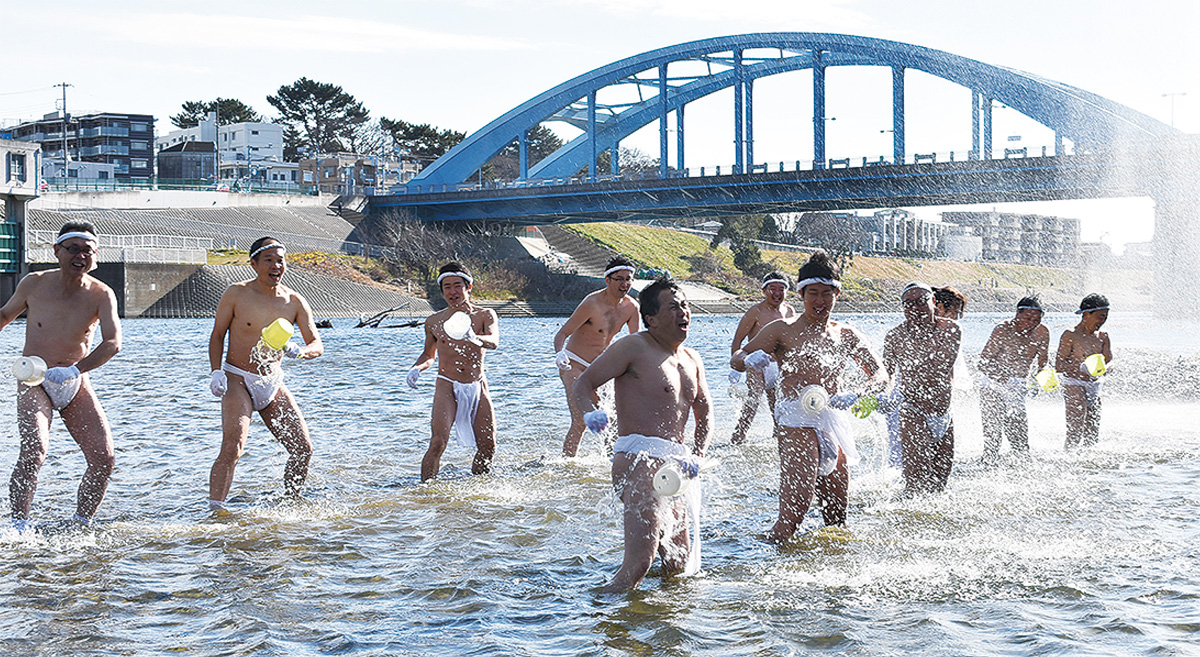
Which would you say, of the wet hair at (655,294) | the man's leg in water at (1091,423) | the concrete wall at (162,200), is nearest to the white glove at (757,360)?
the wet hair at (655,294)

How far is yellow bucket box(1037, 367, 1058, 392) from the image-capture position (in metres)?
11.1

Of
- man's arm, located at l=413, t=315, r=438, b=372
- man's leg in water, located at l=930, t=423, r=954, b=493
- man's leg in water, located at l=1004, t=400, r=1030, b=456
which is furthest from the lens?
man's leg in water, located at l=1004, t=400, r=1030, b=456

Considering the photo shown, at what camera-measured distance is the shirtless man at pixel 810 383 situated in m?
7.42

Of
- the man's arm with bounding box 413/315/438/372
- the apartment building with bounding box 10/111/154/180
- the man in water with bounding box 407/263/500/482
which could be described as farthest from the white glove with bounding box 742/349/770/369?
the apartment building with bounding box 10/111/154/180

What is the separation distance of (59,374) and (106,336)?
41 cm

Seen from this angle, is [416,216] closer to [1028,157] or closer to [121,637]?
[1028,157]

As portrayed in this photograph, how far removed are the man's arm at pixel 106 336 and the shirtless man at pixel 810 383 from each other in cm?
437

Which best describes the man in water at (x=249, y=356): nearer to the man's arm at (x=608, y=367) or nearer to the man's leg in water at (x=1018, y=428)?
the man's arm at (x=608, y=367)

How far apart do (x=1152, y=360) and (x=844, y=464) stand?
1621cm

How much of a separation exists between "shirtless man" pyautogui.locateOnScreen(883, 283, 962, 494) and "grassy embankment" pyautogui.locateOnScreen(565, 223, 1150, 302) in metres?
74.4

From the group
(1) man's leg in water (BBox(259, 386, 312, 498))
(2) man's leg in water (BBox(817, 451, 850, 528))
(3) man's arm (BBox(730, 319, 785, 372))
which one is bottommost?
(2) man's leg in water (BBox(817, 451, 850, 528))

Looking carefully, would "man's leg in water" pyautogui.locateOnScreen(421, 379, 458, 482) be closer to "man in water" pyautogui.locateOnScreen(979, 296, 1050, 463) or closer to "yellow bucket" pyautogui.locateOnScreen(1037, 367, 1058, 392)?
"man in water" pyautogui.locateOnScreen(979, 296, 1050, 463)

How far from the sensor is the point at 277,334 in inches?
332

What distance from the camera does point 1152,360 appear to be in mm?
21281
